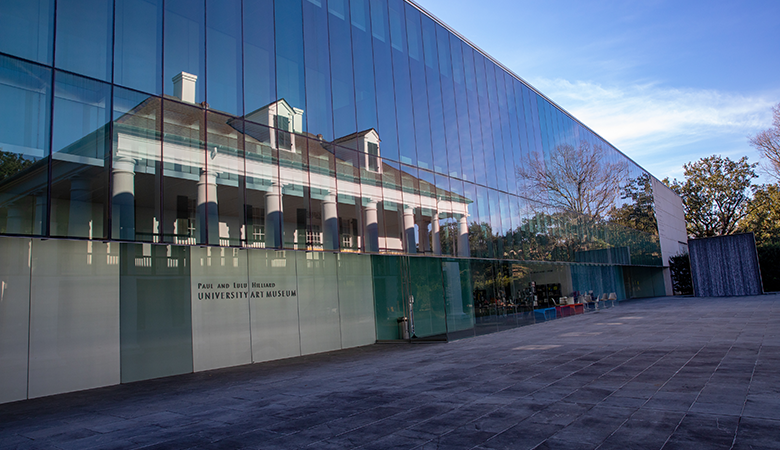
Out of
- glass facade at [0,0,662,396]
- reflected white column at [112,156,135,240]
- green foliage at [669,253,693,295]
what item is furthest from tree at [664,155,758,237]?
reflected white column at [112,156,135,240]

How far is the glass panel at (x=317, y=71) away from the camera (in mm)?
15109

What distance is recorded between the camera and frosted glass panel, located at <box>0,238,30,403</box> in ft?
33.2

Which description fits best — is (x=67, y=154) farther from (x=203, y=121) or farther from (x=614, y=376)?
(x=614, y=376)

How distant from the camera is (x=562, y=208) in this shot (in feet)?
99.0

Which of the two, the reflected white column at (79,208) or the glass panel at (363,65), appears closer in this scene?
the reflected white column at (79,208)

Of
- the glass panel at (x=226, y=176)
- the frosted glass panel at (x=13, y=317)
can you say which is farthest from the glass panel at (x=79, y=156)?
the glass panel at (x=226, y=176)

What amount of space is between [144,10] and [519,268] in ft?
63.2

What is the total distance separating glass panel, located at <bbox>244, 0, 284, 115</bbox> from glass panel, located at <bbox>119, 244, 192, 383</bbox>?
469cm

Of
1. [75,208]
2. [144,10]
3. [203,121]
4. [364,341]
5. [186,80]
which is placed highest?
[144,10]

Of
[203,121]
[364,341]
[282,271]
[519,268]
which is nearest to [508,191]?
[519,268]

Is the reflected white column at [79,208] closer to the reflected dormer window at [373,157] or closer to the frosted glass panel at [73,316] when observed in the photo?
the frosted glass panel at [73,316]

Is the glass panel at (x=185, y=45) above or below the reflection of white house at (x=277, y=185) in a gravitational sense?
above

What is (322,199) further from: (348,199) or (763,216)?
(763,216)

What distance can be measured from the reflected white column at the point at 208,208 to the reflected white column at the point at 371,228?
5489 millimetres
